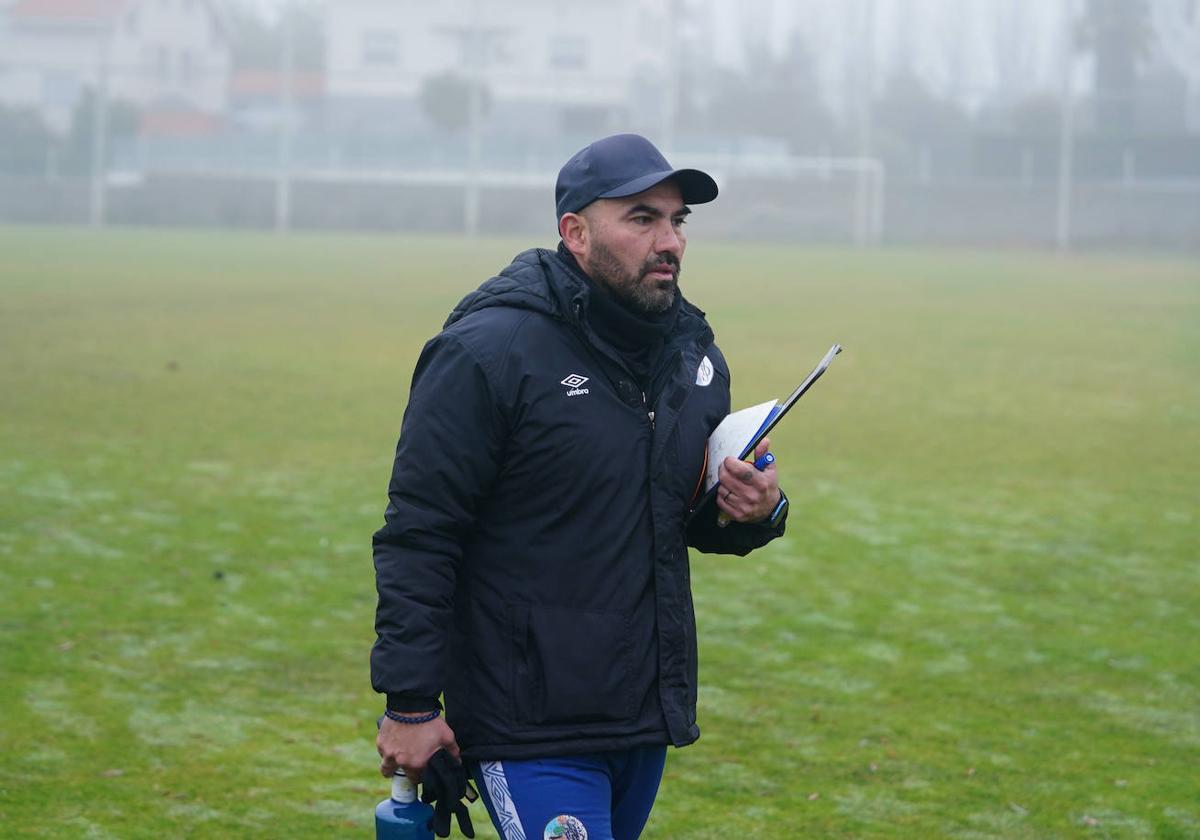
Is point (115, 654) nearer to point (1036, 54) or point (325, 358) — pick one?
point (325, 358)

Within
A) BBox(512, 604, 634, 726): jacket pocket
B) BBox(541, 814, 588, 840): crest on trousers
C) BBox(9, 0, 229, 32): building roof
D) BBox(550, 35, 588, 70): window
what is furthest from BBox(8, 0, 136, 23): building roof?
BBox(541, 814, 588, 840): crest on trousers

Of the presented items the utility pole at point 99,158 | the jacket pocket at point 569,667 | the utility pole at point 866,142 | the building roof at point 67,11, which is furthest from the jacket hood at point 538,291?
the building roof at point 67,11

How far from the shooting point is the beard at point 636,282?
123 inches

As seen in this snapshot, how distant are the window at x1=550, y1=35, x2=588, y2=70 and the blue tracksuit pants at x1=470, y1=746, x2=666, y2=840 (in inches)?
2600

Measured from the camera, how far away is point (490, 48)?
67438 mm

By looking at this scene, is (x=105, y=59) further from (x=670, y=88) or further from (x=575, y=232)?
(x=575, y=232)

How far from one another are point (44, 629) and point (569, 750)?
14.8ft

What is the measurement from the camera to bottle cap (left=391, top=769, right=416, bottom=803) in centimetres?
305

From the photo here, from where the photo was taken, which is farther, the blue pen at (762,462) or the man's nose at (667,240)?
the blue pen at (762,462)

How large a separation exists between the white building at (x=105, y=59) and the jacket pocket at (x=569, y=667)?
6113 centimetres

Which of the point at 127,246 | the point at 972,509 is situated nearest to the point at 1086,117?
the point at 127,246

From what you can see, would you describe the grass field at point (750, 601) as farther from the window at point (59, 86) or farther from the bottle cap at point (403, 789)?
the window at point (59, 86)

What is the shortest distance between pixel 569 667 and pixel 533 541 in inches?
9.4

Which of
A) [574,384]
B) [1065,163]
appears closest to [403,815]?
[574,384]
